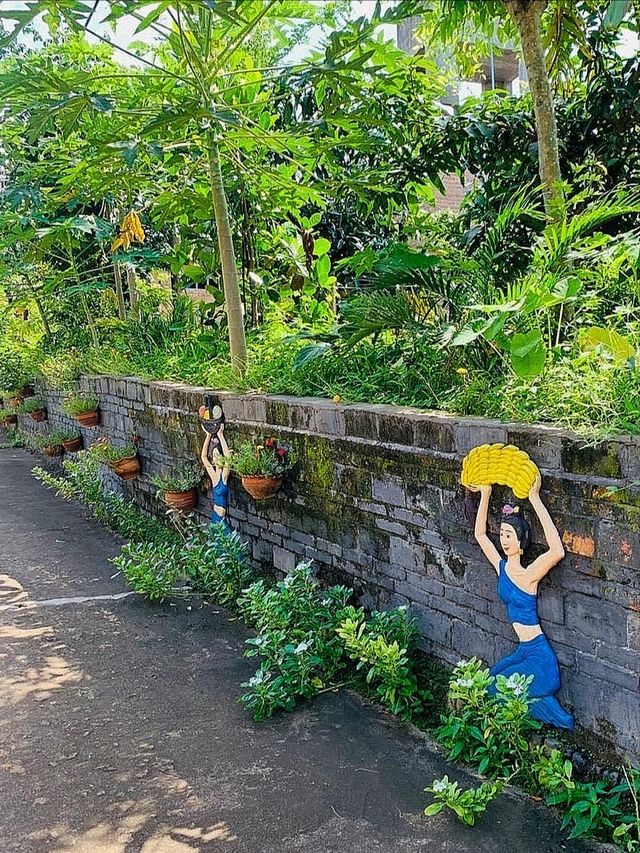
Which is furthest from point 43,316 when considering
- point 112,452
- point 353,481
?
point 353,481

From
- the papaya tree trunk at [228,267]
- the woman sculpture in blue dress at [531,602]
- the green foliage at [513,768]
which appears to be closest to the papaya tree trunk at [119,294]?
the papaya tree trunk at [228,267]

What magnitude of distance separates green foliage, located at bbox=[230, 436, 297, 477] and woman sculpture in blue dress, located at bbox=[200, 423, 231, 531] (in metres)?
0.59

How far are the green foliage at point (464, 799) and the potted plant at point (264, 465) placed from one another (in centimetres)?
208

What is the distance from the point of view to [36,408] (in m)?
10.1

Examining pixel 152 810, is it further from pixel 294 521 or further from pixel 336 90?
pixel 336 90

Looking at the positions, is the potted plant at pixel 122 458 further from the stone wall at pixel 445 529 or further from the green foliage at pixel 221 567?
the green foliage at pixel 221 567

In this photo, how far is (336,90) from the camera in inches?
160

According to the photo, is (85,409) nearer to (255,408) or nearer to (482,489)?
(255,408)

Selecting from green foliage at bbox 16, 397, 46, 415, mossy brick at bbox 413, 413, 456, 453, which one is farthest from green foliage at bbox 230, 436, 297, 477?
green foliage at bbox 16, 397, 46, 415

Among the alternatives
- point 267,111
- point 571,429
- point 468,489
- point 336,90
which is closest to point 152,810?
point 468,489

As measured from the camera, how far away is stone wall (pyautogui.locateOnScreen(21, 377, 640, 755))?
2.49 m

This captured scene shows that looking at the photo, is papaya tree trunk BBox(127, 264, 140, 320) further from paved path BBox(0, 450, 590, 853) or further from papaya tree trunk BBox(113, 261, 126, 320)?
paved path BBox(0, 450, 590, 853)

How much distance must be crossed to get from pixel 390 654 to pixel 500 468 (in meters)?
1.00

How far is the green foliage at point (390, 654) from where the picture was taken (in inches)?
126
